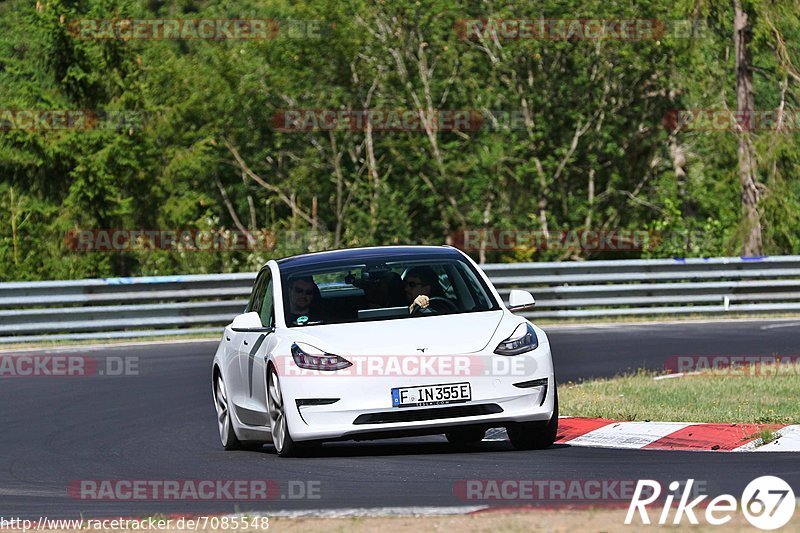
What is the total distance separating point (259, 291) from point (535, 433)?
2742 mm

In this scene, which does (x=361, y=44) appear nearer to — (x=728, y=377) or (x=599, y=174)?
(x=599, y=174)

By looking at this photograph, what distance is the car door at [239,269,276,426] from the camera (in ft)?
37.0

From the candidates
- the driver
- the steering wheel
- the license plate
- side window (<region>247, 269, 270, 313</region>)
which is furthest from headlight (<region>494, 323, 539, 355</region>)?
side window (<region>247, 269, 270, 313</region>)

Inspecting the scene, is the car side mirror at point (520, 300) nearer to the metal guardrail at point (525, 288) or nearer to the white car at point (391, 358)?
A: the white car at point (391, 358)

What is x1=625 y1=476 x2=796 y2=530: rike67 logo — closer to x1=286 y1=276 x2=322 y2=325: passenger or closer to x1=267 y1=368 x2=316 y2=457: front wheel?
x1=267 y1=368 x2=316 y2=457: front wheel

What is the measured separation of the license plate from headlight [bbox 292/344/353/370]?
392mm

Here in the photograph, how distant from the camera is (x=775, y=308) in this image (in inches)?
1048

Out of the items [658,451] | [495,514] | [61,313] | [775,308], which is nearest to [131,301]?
[61,313]

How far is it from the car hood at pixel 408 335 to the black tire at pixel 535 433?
669 millimetres

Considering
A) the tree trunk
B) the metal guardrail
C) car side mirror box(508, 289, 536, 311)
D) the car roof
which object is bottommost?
the metal guardrail

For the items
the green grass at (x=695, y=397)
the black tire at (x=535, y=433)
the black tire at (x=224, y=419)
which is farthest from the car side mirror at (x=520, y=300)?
the black tire at (x=224, y=419)

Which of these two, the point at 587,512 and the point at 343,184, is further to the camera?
the point at 343,184

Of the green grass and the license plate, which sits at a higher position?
the license plate

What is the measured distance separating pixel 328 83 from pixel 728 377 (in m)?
27.5
